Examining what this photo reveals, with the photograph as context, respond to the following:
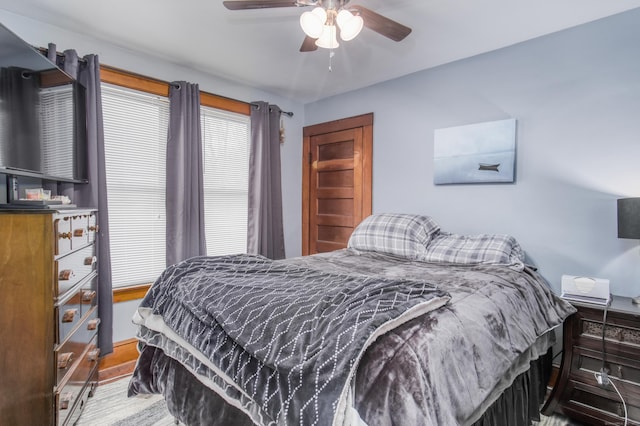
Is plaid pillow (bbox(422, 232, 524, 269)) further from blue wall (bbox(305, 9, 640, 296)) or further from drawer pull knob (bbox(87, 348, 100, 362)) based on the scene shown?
drawer pull knob (bbox(87, 348, 100, 362))

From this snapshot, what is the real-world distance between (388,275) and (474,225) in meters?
1.16

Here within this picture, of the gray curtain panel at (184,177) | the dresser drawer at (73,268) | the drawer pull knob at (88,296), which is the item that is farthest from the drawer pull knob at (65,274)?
the gray curtain panel at (184,177)

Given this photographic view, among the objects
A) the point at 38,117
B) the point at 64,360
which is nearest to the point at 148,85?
the point at 38,117

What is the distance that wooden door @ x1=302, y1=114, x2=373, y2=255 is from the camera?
3447 mm

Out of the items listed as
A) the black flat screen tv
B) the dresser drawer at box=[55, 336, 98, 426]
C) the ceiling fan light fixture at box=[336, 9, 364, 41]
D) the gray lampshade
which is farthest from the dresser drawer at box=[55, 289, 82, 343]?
the gray lampshade

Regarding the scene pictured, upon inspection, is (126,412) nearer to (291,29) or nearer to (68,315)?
(68,315)

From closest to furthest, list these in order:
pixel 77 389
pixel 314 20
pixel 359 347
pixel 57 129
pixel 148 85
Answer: pixel 359 347, pixel 314 20, pixel 77 389, pixel 57 129, pixel 148 85

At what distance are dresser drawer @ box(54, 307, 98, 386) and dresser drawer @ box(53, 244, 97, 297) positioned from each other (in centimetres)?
25

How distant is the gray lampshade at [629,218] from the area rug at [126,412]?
112 centimetres

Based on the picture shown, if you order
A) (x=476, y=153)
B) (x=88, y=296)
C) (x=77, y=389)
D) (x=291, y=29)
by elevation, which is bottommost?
(x=77, y=389)

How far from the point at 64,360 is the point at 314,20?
2.05 metres

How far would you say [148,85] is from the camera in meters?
2.75

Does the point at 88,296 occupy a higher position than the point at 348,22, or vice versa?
the point at 348,22

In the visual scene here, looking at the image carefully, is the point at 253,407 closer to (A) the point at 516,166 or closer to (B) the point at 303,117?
(A) the point at 516,166
